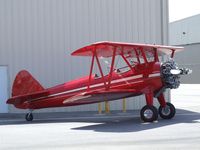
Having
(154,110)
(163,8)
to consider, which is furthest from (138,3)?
(154,110)

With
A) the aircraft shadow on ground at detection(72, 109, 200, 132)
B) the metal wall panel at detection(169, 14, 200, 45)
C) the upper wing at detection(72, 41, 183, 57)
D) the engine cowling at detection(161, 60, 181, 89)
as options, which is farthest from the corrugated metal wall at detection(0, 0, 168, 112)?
the metal wall panel at detection(169, 14, 200, 45)

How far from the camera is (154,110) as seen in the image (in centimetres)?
1457

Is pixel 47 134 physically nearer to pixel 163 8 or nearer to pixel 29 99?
pixel 29 99

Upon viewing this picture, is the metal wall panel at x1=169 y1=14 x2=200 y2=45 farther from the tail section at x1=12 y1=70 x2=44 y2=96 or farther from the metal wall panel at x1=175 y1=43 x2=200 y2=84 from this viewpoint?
the tail section at x1=12 y1=70 x2=44 y2=96

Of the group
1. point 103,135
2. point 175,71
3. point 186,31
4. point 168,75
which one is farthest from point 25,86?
point 186,31

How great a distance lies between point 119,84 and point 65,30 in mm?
6213

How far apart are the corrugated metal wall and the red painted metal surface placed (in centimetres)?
353

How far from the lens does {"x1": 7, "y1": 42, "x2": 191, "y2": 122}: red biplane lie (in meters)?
15.0

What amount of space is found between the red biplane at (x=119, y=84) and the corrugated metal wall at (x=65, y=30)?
3.53 m

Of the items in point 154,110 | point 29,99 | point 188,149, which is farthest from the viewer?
point 29,99

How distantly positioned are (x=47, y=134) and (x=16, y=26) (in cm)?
915

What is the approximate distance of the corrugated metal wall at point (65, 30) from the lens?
20.5 metres

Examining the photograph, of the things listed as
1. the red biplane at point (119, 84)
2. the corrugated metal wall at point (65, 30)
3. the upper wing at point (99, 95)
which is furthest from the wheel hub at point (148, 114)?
the corrugated metal wall at point (65, 30)

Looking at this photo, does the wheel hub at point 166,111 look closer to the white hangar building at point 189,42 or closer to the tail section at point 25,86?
the tail section at point 25,86
